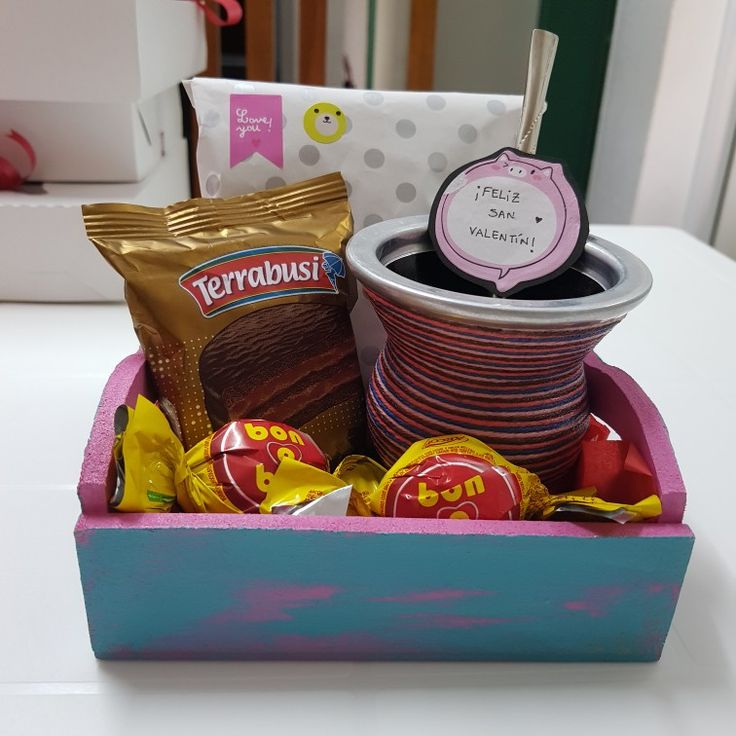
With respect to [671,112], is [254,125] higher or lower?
higher

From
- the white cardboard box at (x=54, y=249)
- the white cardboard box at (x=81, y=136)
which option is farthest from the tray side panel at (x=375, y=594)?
the white cardboard box at (x=81, y=136)

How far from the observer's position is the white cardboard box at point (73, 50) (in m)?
1.04

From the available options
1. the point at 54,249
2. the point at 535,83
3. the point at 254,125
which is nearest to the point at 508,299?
the point at 535,83

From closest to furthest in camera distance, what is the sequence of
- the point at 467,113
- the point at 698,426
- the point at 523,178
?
1. the point at 523,178
2. the point at 467,113
3. the point at 698,426

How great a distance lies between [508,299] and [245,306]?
0.23 meters

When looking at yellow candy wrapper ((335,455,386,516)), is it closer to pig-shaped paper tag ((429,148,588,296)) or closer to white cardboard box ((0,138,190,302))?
pig-shaped paper tag ((429,148,588,296))

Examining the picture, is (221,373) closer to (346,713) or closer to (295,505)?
(295,505)

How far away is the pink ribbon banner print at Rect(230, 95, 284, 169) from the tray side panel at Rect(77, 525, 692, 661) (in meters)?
Answer: 0.40

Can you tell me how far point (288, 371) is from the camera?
0.67 m

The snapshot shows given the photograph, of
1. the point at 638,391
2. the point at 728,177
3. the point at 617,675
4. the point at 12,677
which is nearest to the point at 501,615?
the point at 617,675

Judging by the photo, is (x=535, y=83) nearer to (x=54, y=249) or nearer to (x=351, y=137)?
(x=351, y=137)

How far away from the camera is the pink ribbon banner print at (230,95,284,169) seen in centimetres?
72

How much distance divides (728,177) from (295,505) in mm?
1371

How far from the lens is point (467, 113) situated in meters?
0.74
